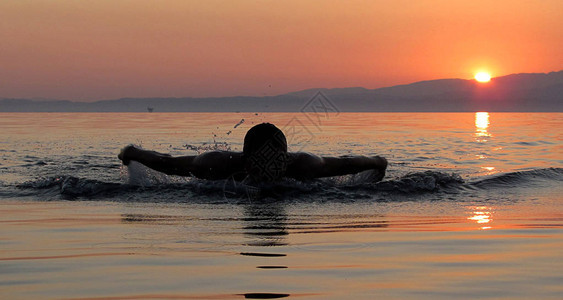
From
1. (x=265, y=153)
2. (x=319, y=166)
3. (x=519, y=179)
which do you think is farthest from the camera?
(x=519, y=179)

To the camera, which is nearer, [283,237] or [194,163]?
[283,237]

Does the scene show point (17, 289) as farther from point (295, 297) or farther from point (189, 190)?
point (189, 190)

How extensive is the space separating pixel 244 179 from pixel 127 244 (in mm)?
4104

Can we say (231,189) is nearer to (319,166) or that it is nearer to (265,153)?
(265,153)

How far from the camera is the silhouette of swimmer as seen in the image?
30.3ft

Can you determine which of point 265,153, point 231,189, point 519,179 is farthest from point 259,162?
point 519,179

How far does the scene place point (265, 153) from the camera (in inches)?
366

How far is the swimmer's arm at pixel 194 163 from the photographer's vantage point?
971 centimetres

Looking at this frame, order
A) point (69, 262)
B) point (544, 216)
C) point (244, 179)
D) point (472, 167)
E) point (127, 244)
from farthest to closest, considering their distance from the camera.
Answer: point (472, 167), point (244, 179), point (544, 216), point (127, 244), point (69, 262)

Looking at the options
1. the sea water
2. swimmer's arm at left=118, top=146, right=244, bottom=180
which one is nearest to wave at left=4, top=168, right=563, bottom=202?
the sea water

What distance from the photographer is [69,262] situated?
15.8ft

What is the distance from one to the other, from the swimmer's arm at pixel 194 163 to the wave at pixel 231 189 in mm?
152

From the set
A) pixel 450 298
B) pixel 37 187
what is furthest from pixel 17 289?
pixel 37 187

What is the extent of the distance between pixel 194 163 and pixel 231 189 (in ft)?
2.73
